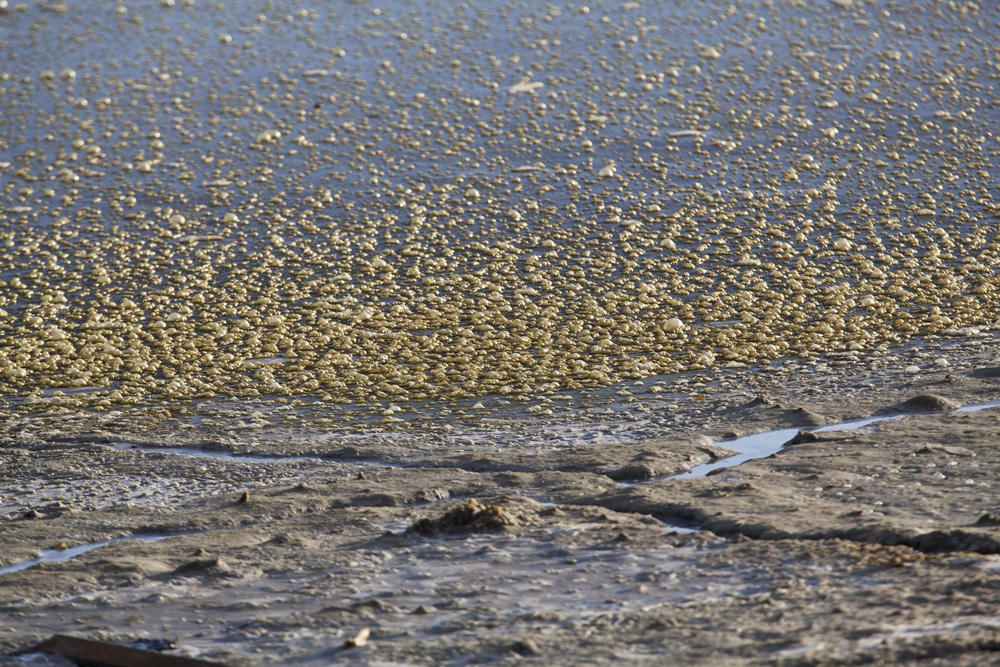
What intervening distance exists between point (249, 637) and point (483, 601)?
2.10 feet

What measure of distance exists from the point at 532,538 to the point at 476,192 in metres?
5.81

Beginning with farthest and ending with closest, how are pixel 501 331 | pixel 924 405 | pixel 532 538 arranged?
1. pixel 501 331
2. pixel 924 405
3. pixel 532 538

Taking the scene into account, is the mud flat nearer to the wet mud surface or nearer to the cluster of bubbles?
the wet mud surface

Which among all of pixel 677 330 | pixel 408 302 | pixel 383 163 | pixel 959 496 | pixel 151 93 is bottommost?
pixel 959 496

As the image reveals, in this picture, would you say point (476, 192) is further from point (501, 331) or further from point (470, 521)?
point (470, 521)

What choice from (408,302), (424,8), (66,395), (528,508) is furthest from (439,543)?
(424,8)

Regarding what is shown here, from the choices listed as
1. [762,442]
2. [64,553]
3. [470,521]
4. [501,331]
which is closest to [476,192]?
[501,331]

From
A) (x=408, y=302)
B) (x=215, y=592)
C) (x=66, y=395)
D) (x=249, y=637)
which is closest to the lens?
(x=249, y=637)

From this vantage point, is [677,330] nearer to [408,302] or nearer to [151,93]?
[408,302]

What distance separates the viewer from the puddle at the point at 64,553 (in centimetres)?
321

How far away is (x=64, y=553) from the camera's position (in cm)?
333

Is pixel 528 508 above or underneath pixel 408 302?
underneath

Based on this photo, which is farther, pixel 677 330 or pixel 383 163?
pixel 383 163

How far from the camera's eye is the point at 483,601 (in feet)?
8.85
